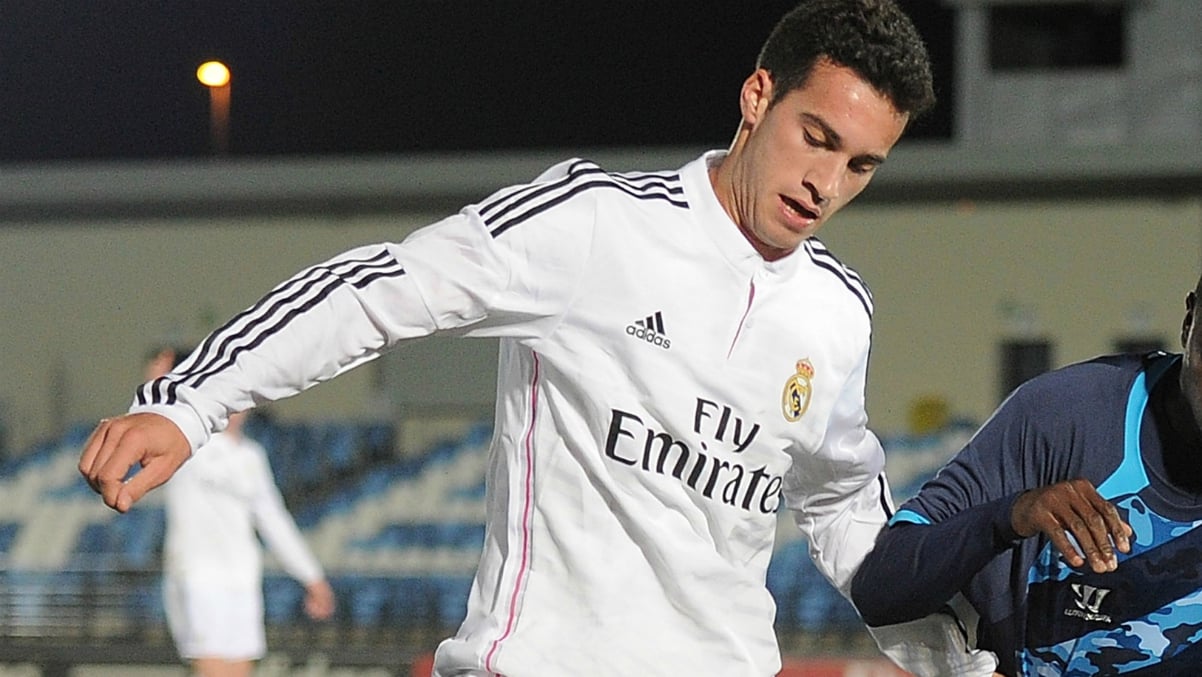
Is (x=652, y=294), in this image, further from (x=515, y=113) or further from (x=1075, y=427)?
(x=515, y=113)

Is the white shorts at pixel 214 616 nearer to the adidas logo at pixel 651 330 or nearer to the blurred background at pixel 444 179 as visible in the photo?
the blurred background at pixel 444 179

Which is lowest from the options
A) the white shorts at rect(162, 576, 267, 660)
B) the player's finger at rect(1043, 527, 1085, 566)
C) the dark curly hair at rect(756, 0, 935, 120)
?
the white shorts at rect(162, 576, 267, 660)

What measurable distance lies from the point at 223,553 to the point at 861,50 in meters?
5.62

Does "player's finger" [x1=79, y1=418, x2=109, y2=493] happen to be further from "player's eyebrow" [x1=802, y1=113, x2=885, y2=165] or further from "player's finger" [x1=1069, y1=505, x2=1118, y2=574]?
"player's finger" [x1=1069, y1=505, x2=1118, y2=574]

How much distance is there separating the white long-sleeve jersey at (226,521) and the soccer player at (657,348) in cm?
516

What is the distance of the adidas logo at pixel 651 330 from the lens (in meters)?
2.72

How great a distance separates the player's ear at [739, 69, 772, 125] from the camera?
9.27ft

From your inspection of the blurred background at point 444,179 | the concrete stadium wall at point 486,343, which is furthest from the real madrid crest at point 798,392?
the concrete stadium wall at point 486,343

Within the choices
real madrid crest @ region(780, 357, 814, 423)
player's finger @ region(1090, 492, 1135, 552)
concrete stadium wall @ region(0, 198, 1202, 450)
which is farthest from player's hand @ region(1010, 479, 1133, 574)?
concrete stadium wall @ region(0, 198, 1202, 450)

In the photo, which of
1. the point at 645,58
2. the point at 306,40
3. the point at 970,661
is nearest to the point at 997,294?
the point at 645,58

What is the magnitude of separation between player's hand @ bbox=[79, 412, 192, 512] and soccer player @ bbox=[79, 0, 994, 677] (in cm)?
30

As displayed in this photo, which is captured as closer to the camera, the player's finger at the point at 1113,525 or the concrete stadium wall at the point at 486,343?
the player's finger at the point at 1113,525

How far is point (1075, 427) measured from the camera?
2.73m

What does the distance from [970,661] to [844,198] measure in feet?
2.44
